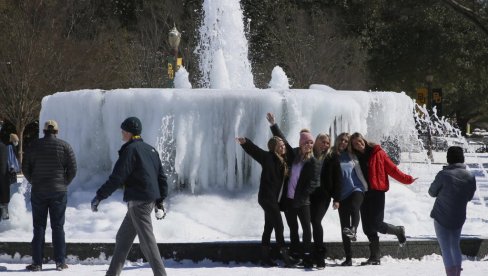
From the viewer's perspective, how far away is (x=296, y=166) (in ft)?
35.3

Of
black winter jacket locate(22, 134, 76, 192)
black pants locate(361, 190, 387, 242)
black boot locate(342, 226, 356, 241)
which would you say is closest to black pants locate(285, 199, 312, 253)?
black boot locate(342, 226, 356, 241)

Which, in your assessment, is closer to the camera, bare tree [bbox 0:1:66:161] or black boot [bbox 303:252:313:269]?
black boot [bbox 303:252:313:269]

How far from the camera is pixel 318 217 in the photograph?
35.1ft

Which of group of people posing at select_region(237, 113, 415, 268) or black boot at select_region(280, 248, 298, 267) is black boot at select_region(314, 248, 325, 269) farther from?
black boot at select_region(280, 248, 298, 267)

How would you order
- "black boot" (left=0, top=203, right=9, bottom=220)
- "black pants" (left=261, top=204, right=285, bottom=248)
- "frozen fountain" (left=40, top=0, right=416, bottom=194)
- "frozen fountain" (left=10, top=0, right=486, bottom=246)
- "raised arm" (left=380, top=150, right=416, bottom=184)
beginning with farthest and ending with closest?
"frozen fountain" (left=40, top=0, right=416, bottom=194) → "frozen fountain" (left=10, top=0, right=486, bottom=246) → "black boot" (left=0, top=203, right=9, bottom=220) → "black pants" (left=261, top=204, right=285, bottom=248) → "raised arm" (left=380, top=150, right=416, bottom=184)

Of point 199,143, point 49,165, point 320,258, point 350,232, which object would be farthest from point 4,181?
point 350,232

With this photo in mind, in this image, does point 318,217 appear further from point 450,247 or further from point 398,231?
point 450,247

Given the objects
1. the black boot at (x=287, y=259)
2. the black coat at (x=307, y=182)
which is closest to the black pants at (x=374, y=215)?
the black coat at (x=307, y=182)

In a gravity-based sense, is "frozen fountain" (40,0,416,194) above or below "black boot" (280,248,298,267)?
above

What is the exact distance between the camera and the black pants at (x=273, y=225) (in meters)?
10.7

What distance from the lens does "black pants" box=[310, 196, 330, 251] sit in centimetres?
1062

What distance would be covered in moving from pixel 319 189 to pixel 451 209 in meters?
2.24

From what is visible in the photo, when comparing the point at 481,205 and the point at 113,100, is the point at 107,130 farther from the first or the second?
the point at 481,205

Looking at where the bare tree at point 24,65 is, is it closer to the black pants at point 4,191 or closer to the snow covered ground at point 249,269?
the black pants at point 4,191
